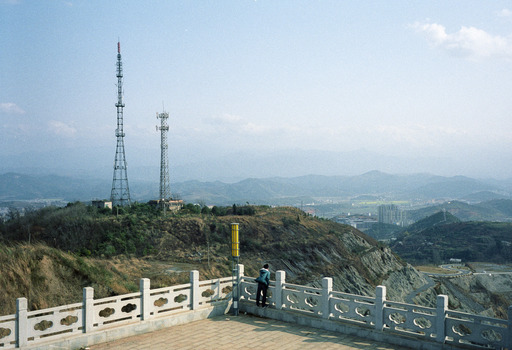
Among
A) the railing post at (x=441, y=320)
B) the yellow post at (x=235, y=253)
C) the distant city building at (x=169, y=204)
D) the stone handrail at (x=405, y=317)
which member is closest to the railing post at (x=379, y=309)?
the stone handrail at (x=405, y=317)

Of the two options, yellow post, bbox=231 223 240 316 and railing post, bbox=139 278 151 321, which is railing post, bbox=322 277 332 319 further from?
railing post, bbox=139 278 151 321

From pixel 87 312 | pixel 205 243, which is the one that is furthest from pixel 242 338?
pixel 205 243

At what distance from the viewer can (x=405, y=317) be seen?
34.3ft

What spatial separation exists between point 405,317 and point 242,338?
3819mm

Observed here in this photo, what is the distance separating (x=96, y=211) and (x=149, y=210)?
5241 mm

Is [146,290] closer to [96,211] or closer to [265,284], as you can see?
[265,284]

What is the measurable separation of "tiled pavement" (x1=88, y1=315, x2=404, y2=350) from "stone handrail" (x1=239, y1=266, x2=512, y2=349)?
0.50 m

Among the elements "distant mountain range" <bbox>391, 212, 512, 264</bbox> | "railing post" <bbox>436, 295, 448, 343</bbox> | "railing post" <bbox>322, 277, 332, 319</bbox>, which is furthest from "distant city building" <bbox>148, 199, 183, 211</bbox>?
"distant mountain range" <bbox>391, 212, 512, 264</bbox>

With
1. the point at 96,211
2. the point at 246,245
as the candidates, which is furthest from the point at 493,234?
the point at 96,211

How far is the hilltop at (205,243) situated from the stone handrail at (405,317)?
7503mm

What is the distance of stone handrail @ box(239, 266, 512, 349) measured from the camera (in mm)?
9203

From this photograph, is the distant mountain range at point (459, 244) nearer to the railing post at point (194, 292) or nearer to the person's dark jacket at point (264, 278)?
the person's dark jacket at point (264, 278)

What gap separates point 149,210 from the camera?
42.7 metres

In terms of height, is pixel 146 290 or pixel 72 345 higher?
pixel 146 290
